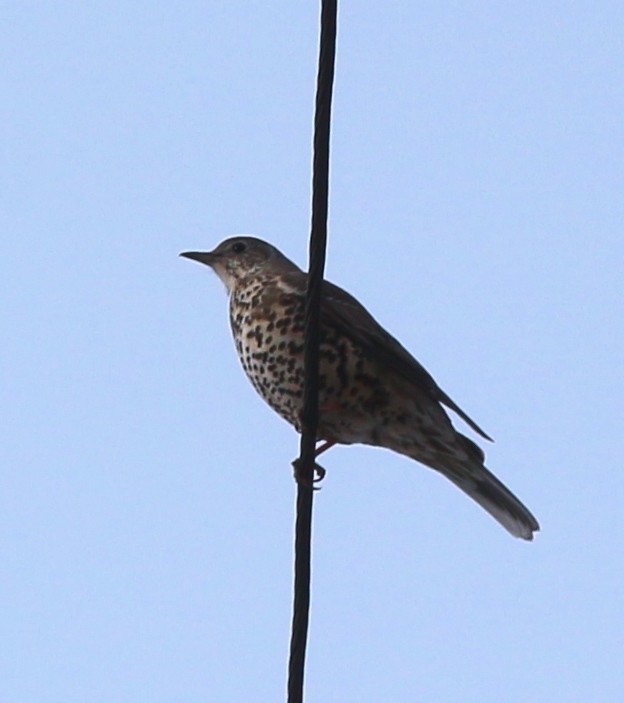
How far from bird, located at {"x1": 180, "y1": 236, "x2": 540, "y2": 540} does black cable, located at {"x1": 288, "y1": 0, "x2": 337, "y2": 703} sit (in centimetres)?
202

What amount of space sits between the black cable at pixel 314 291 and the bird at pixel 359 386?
6.61 feet

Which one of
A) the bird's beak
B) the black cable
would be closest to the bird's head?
the bird's beak

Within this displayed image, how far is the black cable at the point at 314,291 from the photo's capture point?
4.05m

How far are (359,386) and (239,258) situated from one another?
4.66 feet

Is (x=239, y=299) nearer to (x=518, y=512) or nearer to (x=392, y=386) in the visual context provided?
(x=392, y=386)

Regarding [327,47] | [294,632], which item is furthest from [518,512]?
[327,47]

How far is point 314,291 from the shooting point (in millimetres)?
4363

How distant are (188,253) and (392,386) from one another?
1.85 metres

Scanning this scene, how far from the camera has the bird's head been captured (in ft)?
24.9

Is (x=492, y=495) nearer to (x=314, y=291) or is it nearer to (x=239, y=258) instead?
(x=239, y=258)

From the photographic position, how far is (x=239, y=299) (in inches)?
284

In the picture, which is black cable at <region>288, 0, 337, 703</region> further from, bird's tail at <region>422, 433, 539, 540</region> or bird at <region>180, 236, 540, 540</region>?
bird's tail at <region>422, 433, 539, 540</region>

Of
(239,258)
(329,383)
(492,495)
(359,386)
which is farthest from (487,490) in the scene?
(239,258)

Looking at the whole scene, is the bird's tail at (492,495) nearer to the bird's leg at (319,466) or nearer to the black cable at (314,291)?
the bird's leg at (319,466)
